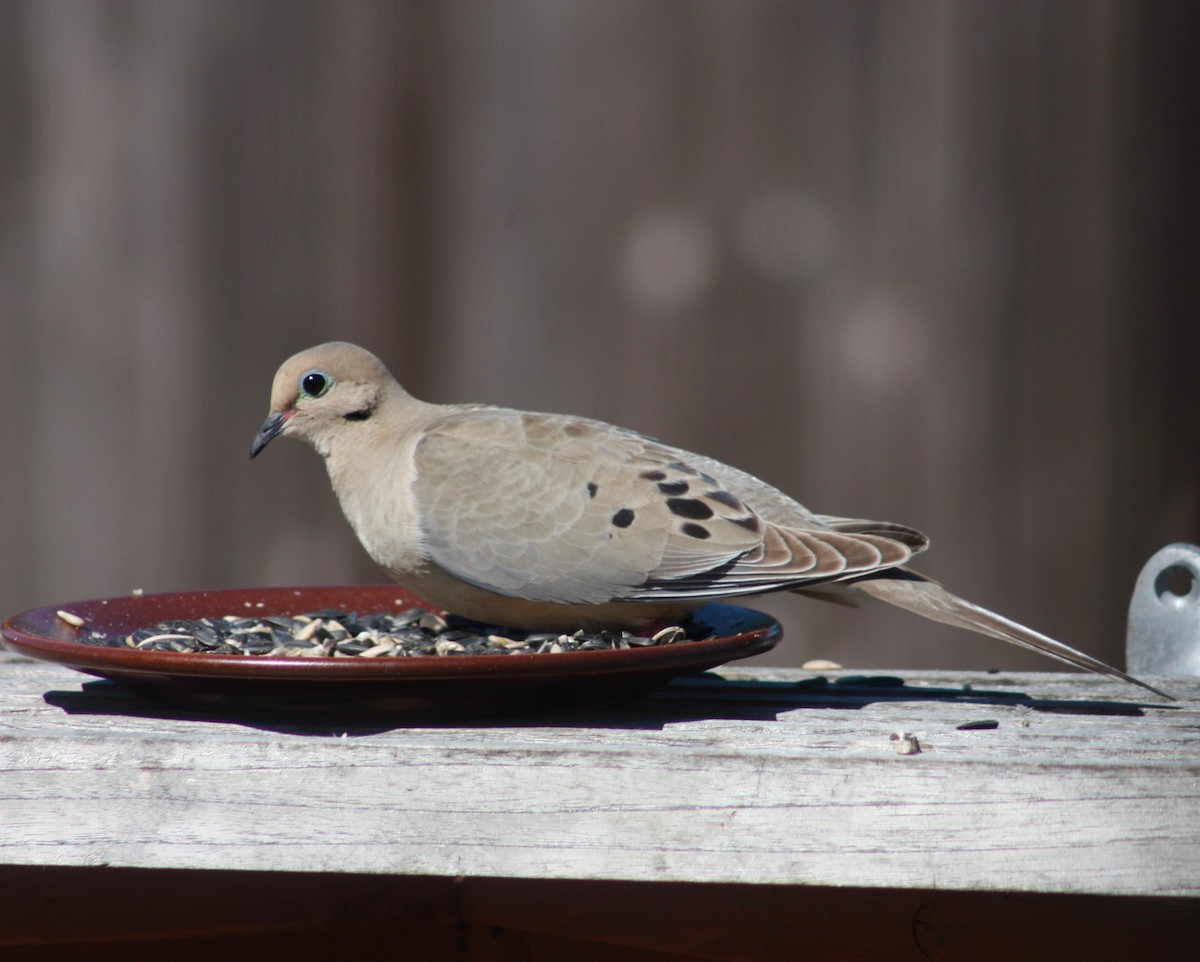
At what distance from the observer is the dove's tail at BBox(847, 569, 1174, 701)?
2.30 metres

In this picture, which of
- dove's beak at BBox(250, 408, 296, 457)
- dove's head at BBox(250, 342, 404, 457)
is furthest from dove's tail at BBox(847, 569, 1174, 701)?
dove's beak at BBox(250, 408, 296, 457)

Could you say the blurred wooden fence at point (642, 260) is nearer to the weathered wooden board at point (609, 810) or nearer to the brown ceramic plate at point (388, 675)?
the brown ceramic plate at point (388, 675)

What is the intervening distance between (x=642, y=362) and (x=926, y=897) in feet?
7.23

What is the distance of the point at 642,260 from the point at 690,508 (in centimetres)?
152

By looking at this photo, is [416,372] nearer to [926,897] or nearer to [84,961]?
[84,961]

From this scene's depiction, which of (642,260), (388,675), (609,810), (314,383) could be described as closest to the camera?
(609,810)

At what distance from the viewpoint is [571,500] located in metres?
2.61

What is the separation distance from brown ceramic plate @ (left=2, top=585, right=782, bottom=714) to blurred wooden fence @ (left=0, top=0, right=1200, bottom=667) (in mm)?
1779

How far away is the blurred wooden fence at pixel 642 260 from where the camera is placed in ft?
12.8

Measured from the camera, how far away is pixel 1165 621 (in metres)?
2.85

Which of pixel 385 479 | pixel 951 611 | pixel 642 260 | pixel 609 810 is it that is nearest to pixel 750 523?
pixel 951 611

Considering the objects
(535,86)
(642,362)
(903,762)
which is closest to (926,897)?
(903,762)

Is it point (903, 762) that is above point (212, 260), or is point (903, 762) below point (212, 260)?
below

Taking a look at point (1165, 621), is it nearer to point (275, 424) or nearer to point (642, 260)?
point (642, 260)
